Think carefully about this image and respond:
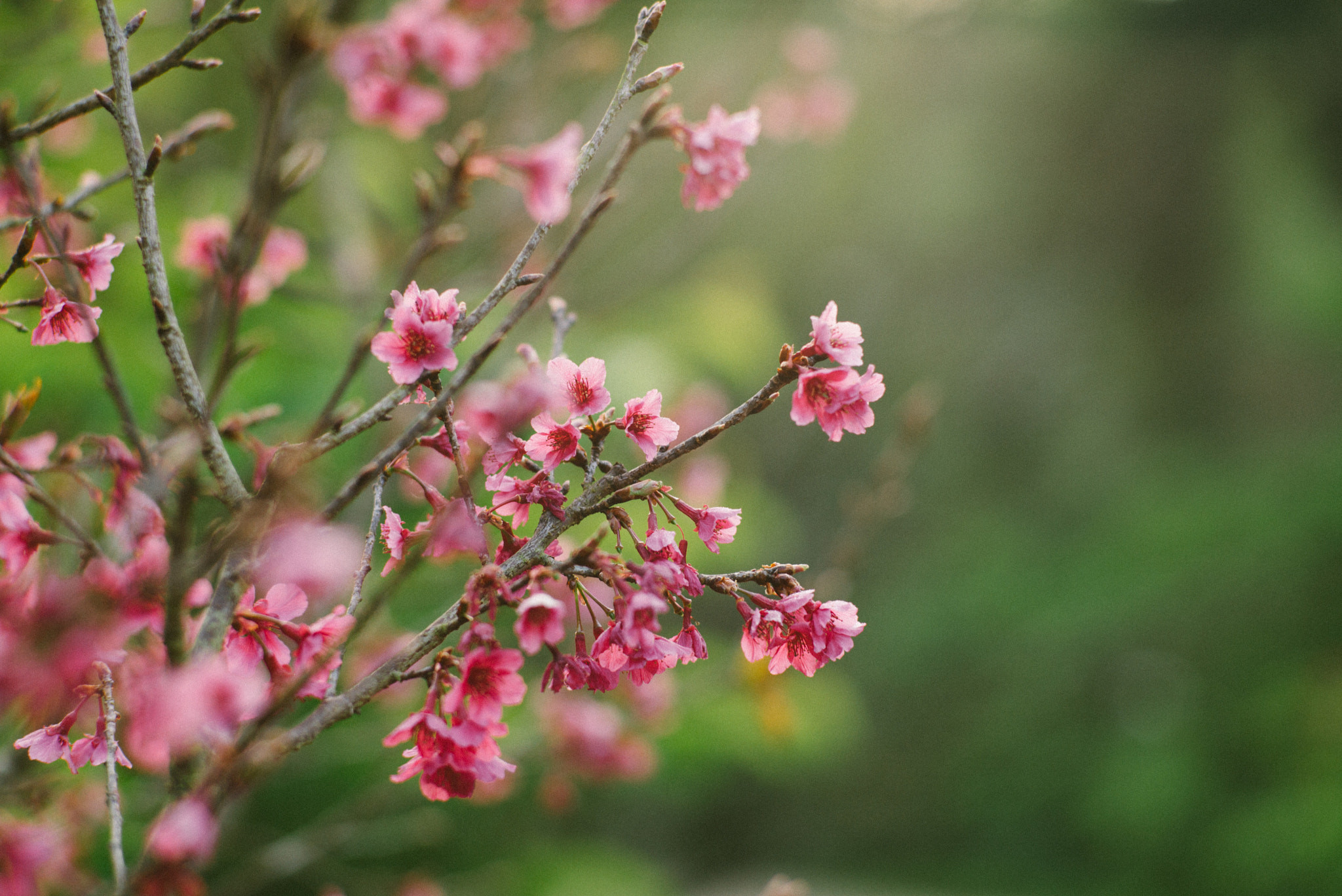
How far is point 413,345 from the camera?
0.66 metres

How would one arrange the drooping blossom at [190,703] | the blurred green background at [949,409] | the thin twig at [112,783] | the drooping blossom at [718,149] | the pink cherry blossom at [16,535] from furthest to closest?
the blurred green background at [949,409], the drooping blossom at [718,149], the pink cherry blossom at [16,535], the thin twig at [112,783], the drooping blossom at [190,703]

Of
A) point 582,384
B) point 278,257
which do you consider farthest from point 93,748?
point 278,257

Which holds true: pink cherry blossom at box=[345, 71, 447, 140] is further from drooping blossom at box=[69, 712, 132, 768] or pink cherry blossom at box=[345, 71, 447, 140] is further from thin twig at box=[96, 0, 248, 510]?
drooping blossom at box=[69, 712, 132, 768]

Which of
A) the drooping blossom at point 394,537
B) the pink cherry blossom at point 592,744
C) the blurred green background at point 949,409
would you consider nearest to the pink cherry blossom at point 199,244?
the blurred green background at point 949,409

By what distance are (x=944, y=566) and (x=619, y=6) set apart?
6441 mm

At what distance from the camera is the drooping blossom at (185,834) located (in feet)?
1.56

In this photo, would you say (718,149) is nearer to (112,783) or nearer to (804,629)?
(804,629)

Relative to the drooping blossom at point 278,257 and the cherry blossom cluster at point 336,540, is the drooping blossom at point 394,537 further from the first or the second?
the drooping blossom at point 278,257

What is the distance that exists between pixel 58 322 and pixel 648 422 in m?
0.54

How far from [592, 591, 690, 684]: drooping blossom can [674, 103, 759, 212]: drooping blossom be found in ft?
1.31

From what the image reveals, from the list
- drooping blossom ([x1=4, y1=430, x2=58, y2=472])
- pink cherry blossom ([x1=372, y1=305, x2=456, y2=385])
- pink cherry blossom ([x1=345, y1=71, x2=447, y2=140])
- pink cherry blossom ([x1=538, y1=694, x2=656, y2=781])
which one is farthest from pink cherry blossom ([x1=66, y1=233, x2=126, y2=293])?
pink cherry blossom ([x1=538, y1=694, x2=656, y2=781])

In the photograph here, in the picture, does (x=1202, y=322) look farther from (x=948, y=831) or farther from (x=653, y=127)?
(x=653, y=127)

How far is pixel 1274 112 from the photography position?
6.25 meters

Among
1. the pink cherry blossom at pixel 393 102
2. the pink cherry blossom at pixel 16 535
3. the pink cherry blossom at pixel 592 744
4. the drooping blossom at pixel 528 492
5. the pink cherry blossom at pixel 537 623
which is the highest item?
the pink cherry blossom at pixel 393 102
